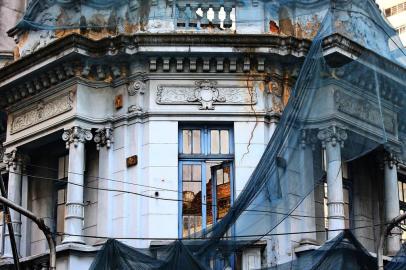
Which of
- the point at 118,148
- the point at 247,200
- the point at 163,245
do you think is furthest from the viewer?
the point at 118,148

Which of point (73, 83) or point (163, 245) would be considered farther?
point (73, 83)

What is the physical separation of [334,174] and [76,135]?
16.8ft

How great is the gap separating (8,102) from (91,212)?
11.0 feet

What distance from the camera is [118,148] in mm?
20219

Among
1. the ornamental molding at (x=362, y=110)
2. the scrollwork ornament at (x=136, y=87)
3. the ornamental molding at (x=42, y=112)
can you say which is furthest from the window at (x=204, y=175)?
the ornamental molding at (x=42, y=112)

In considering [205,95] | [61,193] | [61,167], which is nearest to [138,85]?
[205,95]

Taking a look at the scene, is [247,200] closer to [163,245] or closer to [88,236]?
[163,245]

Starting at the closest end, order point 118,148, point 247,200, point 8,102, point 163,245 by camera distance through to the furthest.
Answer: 1. point 247,200
2. point 163,245
3. point 118,148
4. point 8,102

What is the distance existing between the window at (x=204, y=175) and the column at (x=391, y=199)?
3.61m

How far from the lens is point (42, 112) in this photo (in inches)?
827

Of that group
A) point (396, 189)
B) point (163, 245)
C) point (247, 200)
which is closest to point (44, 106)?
point (163, 245)

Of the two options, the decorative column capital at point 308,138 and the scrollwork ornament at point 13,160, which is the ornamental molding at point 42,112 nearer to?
the scrollwork ornament at point 13,160

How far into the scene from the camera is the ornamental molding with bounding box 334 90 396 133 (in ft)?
63.2

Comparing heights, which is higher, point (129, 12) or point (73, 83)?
point (129, 12)
